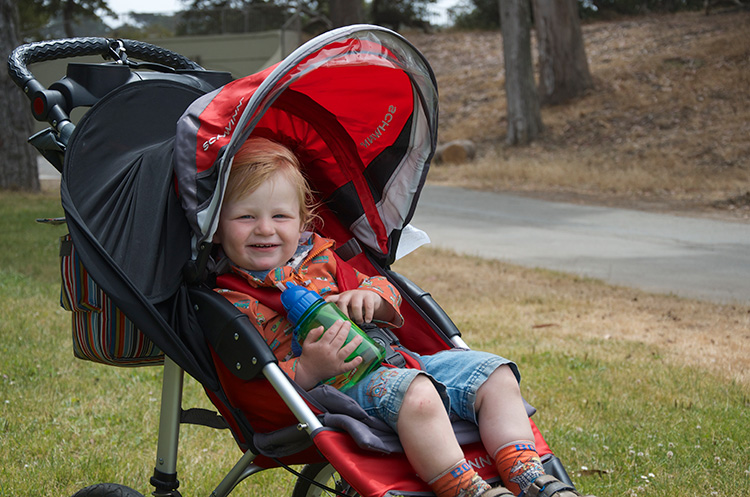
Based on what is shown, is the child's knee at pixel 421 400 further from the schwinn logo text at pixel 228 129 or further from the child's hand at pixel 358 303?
the schwinn logo text at pixel 228 129

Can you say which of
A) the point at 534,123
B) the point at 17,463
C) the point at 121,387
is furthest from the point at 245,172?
the point at 534,123

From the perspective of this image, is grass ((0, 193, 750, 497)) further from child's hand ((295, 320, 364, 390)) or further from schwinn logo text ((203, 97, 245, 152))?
schwinn logo text ((203, 97, 245, 152))

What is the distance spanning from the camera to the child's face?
2.49m

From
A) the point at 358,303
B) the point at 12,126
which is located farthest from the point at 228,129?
the point at 12,126

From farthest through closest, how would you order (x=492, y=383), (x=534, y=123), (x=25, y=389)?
(x=534, y=123) → (x=25, y=389) → (x=492, y=383)

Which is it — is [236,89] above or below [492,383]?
above

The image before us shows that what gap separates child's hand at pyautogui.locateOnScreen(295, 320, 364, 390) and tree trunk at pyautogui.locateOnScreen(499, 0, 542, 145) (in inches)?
669

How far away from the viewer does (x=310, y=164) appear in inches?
123

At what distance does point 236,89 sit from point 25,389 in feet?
8.74

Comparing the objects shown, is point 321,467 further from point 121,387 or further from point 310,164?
point 121,387

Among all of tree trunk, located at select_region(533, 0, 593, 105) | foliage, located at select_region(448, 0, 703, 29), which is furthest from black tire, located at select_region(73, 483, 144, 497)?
foliage, located at select_region(448, 0, 703, 29)

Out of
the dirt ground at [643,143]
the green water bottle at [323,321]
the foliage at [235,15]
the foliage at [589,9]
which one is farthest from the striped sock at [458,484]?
the foliage at [235,15]

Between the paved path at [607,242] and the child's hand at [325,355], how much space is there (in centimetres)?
530

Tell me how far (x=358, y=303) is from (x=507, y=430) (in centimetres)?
66
